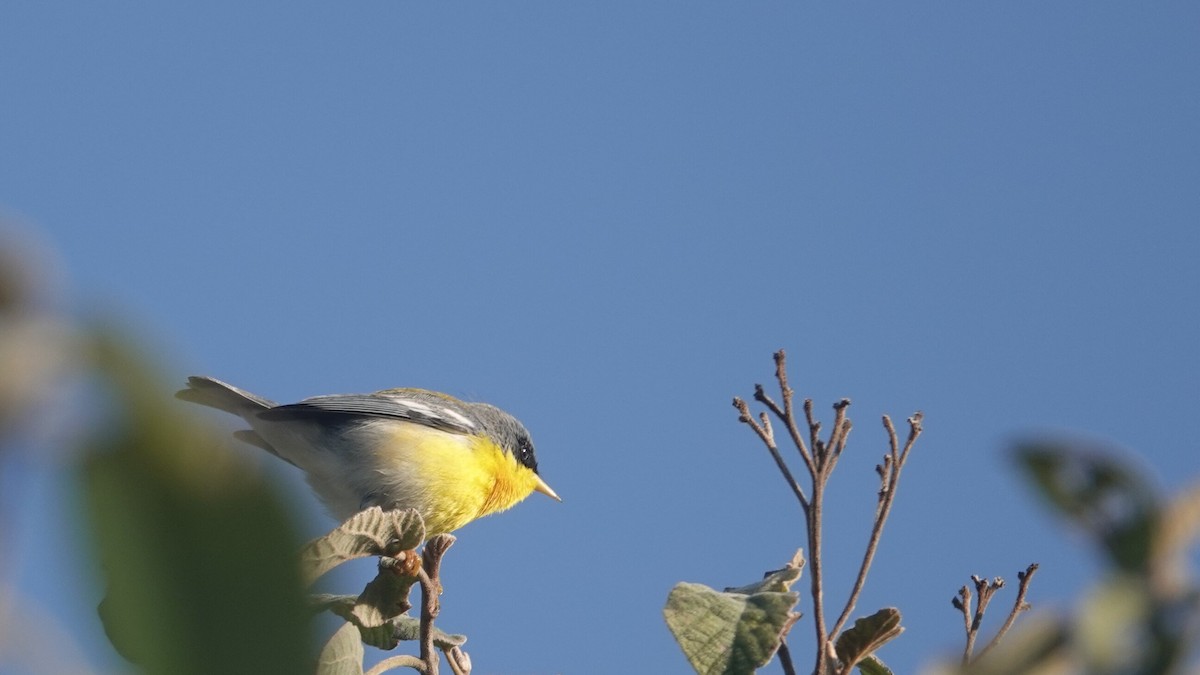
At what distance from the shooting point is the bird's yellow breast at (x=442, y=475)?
23.3 feet

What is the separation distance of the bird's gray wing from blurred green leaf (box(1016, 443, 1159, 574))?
7104mm

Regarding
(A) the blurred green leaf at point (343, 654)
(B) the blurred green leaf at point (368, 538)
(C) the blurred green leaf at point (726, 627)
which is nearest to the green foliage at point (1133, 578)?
(C) the blurred green leaf at point (726, 627)

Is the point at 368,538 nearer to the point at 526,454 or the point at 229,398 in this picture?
the point at 229,398

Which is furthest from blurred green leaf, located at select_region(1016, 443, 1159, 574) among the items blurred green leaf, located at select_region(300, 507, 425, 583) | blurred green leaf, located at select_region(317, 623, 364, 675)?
blurred green leaf, located at select_region(300, 507, 425, 583)

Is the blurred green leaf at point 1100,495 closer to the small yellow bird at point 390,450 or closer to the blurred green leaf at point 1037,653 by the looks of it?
the blurred green leaf at point 1037,653

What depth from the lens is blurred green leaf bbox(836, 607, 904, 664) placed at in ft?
7.92

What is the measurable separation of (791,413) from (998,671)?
7.64ft

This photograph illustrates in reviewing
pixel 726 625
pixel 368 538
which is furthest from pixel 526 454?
pixel 726 625

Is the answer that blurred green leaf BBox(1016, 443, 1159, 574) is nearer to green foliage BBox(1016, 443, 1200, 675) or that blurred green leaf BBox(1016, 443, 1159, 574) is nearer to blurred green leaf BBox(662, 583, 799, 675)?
green foliage BBox(1016, 443, 1200, 675)

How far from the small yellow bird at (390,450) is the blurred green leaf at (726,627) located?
4.76 metres

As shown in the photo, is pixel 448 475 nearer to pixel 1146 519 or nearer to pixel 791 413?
pixel 791 413

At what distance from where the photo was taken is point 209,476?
44cm

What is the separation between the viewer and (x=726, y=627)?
2277 mm

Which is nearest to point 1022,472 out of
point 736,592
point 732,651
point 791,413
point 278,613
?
point 278,613
